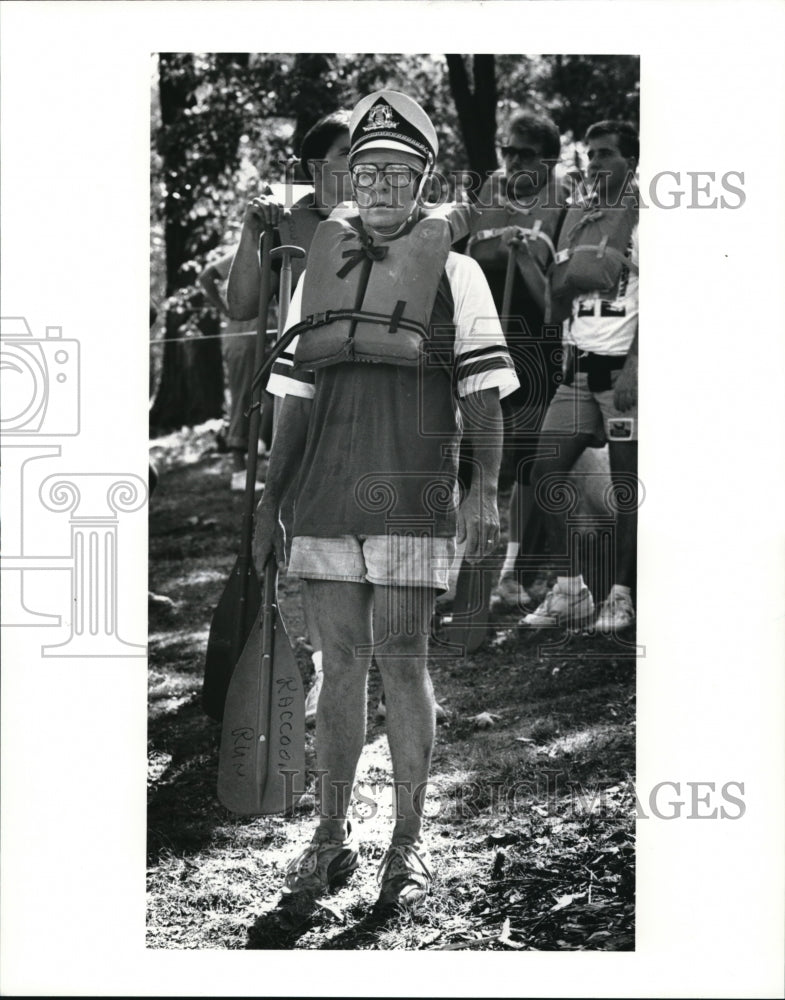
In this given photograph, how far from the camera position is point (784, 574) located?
4906 mm

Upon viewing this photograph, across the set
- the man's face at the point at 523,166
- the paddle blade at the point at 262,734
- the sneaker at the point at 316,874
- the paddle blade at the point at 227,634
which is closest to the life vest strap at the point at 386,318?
the man's face at the point at 523,166

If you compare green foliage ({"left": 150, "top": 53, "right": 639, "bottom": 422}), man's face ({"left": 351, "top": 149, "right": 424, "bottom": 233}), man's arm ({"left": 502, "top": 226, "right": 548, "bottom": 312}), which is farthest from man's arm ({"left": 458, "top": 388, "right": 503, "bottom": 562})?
green foliage ({"left": 150, "top": 53, "right": 639, "bottom": 422})

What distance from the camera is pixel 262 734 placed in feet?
16.3

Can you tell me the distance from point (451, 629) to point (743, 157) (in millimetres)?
1659

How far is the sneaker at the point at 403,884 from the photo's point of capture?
489 centimetres

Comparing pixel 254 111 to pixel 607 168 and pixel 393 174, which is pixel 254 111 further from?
pixel 607 168

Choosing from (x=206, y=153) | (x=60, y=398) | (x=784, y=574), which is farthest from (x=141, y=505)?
(x=784, y=574)

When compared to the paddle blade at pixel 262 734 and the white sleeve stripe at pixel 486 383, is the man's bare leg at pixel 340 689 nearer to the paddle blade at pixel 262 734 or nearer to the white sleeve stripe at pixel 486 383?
the paddle blade at pixel 262 734

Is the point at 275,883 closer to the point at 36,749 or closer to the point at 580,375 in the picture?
the point at 36,749

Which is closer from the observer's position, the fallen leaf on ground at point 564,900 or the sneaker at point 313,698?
the fallen leaf on ground at point 564,900

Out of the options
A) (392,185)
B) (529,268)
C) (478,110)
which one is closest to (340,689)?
(529,268)

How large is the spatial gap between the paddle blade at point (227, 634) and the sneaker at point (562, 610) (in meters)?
0.82

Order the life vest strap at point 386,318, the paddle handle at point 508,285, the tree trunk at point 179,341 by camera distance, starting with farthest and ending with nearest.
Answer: the tree trunk at point 179,341 < the paddle handle at point 508,285 < the life vest strap at point 386,318

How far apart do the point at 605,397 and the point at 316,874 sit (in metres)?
1.67
